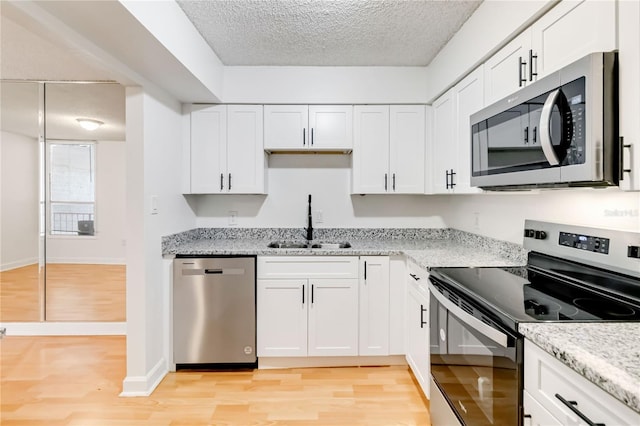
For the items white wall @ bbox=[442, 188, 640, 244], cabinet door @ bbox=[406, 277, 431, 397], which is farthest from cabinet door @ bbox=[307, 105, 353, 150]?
cabinet door @ bbox=[406, 277, 431, 397]

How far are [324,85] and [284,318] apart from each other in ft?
6.41

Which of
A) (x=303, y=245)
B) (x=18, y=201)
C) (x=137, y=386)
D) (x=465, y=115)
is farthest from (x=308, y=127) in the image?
(x=18, y=201)

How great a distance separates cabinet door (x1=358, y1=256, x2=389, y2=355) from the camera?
268 centimetres

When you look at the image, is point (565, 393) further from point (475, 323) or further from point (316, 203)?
point (316, 203)

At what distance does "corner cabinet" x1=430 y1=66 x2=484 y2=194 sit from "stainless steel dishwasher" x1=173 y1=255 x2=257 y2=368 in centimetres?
159

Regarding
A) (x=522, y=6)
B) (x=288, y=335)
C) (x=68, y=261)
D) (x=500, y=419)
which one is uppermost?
(x=522, y=6)

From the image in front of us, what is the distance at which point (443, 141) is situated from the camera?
2.73 m

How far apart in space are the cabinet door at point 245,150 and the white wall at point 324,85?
12cm

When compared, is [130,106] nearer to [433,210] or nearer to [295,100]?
[295,100]

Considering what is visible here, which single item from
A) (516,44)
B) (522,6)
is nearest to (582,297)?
(516,44)

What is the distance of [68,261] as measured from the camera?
3441 millimetres

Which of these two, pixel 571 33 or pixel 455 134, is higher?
pixel 571 33

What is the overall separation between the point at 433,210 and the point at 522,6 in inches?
77.5

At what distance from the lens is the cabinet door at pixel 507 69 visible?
5.44 ft
